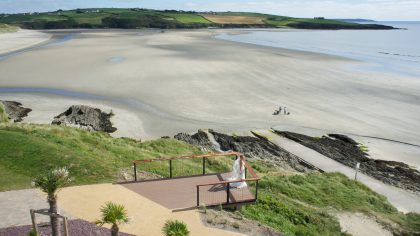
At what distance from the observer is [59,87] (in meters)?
47.2

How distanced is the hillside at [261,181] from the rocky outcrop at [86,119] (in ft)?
29.1

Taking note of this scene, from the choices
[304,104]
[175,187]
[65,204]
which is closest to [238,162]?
[175,187]

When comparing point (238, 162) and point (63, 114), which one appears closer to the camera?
point (238, 162)

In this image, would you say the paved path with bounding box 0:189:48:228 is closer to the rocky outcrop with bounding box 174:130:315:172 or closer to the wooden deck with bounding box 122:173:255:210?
the wooden deck with bounding box 122:173:255:210

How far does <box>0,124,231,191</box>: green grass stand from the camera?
51.9ft

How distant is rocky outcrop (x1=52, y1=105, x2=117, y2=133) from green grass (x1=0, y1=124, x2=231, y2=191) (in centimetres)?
820

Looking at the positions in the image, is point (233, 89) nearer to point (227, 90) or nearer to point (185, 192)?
point (227, 90)

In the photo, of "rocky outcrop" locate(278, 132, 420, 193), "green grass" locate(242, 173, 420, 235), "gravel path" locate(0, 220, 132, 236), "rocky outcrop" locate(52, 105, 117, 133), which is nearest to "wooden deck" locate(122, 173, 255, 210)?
"green grass" locate(242, 173, 420, 235)

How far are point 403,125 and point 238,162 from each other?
2644 centimetres

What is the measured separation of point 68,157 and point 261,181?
356 inches

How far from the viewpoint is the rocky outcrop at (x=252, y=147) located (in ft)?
86.4

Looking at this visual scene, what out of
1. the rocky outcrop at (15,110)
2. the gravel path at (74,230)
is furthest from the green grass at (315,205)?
the rocky outcrop at (15,110)

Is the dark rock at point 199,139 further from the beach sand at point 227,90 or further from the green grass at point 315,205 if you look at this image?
the green grass at point 315,205

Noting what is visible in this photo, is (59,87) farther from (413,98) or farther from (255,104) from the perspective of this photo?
(413,98)
